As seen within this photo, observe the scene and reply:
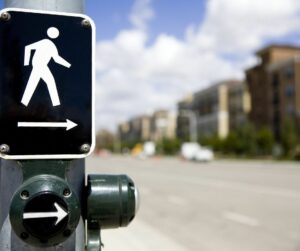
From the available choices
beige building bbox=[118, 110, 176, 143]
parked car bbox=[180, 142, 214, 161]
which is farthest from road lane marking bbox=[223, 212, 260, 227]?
beige building bbox=[118, 110, 176, 143]

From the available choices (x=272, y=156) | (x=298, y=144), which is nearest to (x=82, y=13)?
(x=298, y=144)

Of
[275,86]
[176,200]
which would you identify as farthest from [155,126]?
[176,200]

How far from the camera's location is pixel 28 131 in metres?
1.13

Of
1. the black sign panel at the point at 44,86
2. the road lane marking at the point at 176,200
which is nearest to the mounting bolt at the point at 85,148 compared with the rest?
the black sign panel at the point at 44,86

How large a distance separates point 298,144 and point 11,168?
62599 millimetres

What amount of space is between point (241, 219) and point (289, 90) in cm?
7144

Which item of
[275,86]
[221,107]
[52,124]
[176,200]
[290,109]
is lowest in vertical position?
[176,200]

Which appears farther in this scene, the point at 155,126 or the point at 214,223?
the point at 155,126

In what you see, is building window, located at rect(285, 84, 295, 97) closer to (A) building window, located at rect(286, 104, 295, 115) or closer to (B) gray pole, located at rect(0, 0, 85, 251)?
(A) building window, located at rect(286, 104, 295, 115)

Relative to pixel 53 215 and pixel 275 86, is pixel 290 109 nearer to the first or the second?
pixel 275 86

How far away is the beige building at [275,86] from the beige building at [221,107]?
946 centimetres

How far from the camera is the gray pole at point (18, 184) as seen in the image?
114 centimetres

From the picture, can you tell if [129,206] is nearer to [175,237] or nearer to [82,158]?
[82,158]

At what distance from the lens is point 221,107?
111875 millimetres
